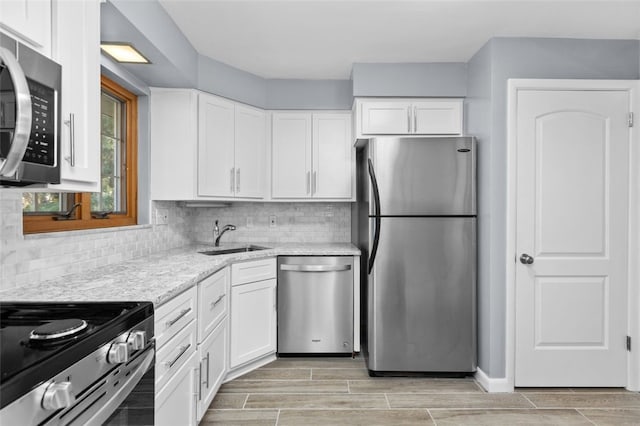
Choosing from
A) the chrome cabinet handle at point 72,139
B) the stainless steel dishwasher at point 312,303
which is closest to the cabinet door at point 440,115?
the stainless steel dishwasher at point 312,303

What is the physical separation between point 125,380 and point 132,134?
87.2 inches

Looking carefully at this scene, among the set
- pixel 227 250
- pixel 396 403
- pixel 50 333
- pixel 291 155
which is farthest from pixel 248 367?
pixel 50 333

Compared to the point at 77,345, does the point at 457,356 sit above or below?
below

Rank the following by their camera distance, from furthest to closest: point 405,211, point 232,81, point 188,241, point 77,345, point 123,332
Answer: point 188,241
point 232,81
point 405,211
point 123,332
point 77,345

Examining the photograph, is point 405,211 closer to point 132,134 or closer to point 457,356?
point 457,356

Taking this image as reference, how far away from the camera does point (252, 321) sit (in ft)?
9.66

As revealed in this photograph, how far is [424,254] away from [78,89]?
230 centimetres

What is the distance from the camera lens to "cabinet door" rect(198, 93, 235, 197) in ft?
10.1

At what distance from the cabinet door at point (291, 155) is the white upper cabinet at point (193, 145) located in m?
0.39

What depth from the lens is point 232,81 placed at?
10.8ft

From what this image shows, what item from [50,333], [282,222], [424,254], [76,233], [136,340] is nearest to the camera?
[50,333]

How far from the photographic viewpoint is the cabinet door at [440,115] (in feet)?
10.7

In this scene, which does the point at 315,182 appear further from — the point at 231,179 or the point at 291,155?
the point at 231,179

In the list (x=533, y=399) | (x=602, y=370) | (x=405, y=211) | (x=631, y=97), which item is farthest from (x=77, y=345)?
(x=631, y=97)
